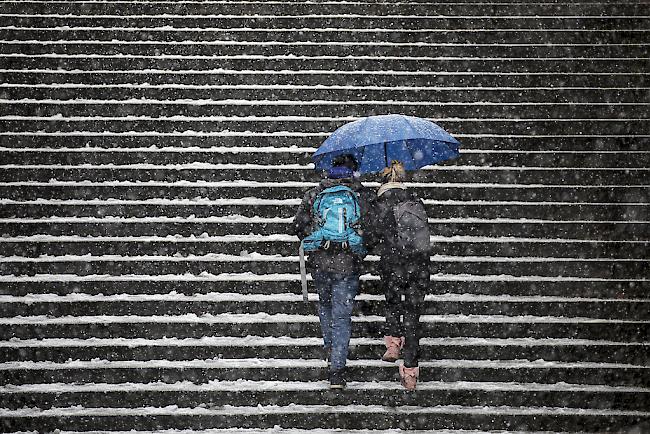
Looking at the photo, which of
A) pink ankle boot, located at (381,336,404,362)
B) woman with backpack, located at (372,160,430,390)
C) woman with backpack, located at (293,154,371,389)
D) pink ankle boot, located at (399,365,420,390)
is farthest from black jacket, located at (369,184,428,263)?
pink ankle boot, located at (399,365,420,390)

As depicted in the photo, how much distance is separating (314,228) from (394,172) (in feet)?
2.71

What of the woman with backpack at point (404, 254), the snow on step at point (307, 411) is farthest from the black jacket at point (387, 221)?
the snow on step at point (307, 411)

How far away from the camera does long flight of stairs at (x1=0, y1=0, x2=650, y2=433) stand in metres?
5.38

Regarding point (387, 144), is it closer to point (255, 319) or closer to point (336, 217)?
point (336, 217)

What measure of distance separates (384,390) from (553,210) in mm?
2673

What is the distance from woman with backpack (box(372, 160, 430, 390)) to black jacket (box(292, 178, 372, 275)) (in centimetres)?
15

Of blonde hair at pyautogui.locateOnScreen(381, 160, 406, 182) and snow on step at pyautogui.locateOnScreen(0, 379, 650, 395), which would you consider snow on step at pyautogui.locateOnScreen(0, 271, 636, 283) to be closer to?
snow on step at pyautogui.locateOnScreen(0, 379, 650, 395)

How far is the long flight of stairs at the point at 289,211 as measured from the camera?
5379 millimetres

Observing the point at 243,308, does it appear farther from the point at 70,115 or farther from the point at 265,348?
the point at 70,115

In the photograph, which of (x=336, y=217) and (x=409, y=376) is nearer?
(x=336, y=217)

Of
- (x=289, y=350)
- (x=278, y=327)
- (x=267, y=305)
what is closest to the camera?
(x=289, y=350)

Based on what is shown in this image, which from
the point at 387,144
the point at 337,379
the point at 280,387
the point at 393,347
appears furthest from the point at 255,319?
the point at 387,144

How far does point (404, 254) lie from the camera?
505 cm

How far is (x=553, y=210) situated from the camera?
6527mm
